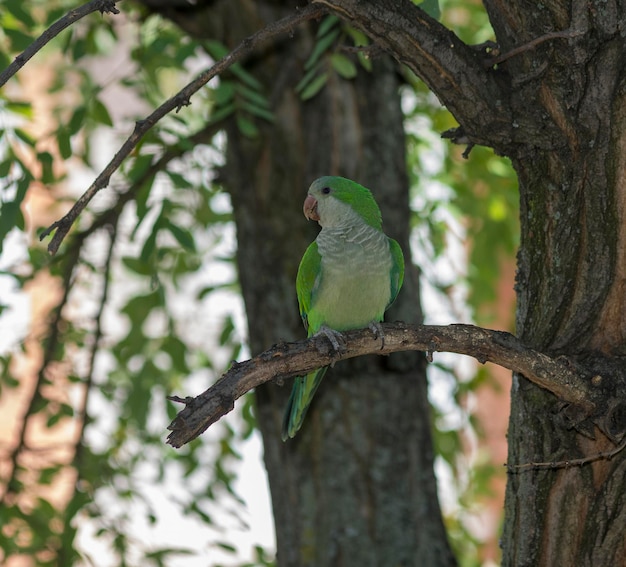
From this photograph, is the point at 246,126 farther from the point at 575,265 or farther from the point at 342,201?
the point at 575,265

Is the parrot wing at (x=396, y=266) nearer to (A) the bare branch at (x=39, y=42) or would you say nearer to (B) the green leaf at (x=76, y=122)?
(B) the green leaf at (x=76, y=122)

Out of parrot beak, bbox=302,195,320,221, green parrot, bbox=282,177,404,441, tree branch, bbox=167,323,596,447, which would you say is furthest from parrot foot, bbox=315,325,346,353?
parrot beak, bbox=302,195,320,221

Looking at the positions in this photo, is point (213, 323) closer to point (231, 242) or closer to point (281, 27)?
point (231, 242)

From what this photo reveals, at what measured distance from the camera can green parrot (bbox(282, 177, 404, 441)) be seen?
8.91 ft

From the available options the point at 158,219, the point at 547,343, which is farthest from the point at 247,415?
the point at 547,343

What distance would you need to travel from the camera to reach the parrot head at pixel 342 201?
2.79 meters

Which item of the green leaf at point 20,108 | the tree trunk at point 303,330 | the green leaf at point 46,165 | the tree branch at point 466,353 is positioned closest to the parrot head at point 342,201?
the tree trunk at point 303,330

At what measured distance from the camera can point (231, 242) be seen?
13.9ft

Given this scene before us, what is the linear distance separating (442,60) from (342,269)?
0.92 meters

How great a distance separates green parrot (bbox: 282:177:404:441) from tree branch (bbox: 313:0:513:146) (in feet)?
2.46

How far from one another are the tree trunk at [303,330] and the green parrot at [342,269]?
443 mm

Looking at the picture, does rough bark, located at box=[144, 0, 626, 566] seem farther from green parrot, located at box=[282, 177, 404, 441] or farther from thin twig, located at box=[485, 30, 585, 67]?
green parrot, located at box=[282, 177, 404, 441]

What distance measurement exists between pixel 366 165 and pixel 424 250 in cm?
81

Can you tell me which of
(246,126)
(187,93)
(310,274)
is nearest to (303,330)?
(310,274)
